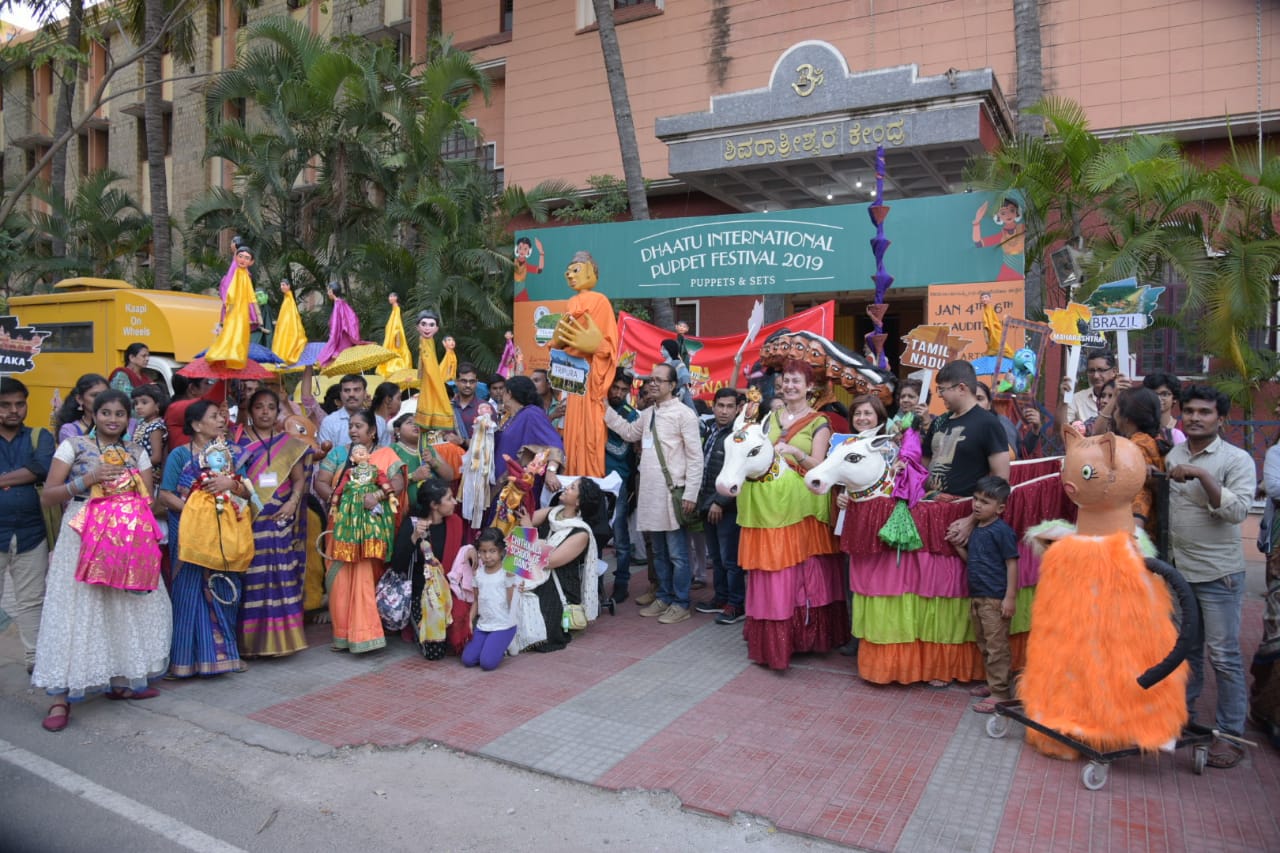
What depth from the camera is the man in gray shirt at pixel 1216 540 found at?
434cm

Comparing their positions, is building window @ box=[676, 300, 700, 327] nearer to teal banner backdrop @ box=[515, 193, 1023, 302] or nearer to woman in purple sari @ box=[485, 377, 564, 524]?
teal banner backdrop @ box=[515, 193, 1023, 302]

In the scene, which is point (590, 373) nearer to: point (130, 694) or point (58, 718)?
point (130, 694)

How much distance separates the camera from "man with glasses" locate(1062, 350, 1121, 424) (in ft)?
21.2

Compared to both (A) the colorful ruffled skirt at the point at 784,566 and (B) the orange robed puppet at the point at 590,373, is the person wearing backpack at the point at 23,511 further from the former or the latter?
(A) the colorful ruffled skirt at the point at 784,566

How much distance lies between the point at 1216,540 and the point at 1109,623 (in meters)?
0.84

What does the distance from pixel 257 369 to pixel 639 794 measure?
4.27 m

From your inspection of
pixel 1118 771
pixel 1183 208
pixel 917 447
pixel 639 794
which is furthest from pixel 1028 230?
pixel 639 794

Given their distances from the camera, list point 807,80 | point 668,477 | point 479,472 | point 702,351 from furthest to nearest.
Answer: point 807,80 < point 702,351 < point 668,477 < point 479,472

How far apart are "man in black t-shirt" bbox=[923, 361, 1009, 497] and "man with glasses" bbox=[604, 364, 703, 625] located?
2.03 m

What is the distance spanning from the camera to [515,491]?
248 inches

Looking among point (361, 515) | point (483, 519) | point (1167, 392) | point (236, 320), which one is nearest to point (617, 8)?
point (236, 320)

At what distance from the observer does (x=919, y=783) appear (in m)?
4.16

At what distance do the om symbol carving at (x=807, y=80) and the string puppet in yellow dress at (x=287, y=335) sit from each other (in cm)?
695

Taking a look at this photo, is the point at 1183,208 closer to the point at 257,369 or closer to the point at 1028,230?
the point at 1028,230
